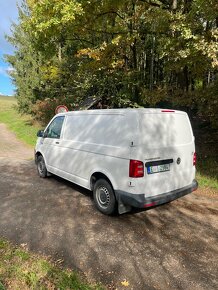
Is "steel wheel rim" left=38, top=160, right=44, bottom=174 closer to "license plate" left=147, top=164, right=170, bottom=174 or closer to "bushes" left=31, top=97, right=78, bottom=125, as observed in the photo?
"license plate" left=147, top=164, right=170, bottom=174

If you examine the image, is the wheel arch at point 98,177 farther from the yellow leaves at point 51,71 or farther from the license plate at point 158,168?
the yellow leaves at point 51,71

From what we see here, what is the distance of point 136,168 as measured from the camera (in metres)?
4.36

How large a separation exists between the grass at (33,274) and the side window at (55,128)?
11.8 ft

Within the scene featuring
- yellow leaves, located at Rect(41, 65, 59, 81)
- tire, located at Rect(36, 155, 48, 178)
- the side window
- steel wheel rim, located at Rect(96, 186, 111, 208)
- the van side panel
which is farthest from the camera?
yellow leaves, located at Rect(41, 65, 59, 81)

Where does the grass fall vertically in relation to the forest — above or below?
below

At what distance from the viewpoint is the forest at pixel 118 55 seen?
26.5 ft

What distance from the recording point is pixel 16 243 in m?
4.13

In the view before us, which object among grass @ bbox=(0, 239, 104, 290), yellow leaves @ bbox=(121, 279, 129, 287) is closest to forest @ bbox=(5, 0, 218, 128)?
yellow leaves @ bbox=(121, 279, 129, 287)

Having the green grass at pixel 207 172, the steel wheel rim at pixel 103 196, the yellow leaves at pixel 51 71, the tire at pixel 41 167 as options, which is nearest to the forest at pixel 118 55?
the yellow leaves at pixel 51 71

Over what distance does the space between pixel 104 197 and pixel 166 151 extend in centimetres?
155

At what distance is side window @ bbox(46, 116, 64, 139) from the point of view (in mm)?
6773

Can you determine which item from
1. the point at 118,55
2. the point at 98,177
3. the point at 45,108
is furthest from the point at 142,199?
the point at 45,108

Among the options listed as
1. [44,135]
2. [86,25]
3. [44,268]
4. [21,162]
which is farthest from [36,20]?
[44,268]

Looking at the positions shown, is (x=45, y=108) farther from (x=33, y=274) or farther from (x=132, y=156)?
(x=33, y=274)
